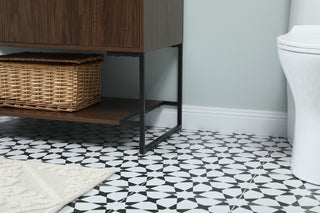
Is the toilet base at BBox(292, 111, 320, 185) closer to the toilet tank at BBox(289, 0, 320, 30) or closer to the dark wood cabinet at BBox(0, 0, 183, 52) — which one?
the toilet tank at BBox(289, 0, 320, 30)

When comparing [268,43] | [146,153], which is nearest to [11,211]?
[146,153]

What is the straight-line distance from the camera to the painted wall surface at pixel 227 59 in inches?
90.6

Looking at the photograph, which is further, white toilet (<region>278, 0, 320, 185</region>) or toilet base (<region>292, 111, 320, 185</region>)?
toilet base (<region>292, 111, 320, 185</region>)

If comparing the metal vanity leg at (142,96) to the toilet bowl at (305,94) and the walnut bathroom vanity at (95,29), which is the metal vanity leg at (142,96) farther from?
the toilet bowl at (305,94)

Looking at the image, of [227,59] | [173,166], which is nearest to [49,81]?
[173,166]

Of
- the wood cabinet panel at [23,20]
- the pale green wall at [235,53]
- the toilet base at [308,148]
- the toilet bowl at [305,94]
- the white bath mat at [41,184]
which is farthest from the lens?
the pale green wall at [235,53]

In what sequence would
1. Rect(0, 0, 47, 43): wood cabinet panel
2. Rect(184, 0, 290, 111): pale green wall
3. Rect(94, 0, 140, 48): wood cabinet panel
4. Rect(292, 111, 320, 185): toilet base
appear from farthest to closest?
Rect(184, 0, 290, 111): pale green wall → Rect(0, 0, 47, 43): wood cabinet panel → Rect(94, 0, 140, 48): wood cabinet panel → Rect(292, 111, 320, 185): toilet base

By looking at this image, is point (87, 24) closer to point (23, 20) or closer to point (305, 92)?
point (23, 20)

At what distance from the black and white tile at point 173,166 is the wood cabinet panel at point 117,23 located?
477mm

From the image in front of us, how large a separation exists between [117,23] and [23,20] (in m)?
0.45

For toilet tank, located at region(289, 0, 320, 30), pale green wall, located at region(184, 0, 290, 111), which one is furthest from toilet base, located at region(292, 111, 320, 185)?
pale green wall, located at region(184, 0, 290, 111)

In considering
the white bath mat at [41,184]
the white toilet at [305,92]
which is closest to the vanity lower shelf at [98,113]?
the white bath mat at [41,184]

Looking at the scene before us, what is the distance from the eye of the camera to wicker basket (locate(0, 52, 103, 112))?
2137mm

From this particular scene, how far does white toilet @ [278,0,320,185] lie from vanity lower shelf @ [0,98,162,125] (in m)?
0.73
